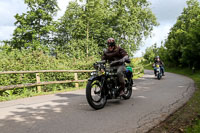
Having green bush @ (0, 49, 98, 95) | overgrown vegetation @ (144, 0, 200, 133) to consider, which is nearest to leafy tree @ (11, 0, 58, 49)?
green bush @ (0, 49, 98, 95)

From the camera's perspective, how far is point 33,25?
2852 cm

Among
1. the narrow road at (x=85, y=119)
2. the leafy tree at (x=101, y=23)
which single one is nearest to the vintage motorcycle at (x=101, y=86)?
the narrow road at (x=85, y=119)

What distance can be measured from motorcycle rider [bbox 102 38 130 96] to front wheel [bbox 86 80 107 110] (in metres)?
0.77

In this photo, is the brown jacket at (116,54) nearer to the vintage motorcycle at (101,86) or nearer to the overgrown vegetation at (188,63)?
the vintage motorcycle at (101,86)

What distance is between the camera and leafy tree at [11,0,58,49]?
89.8 ft

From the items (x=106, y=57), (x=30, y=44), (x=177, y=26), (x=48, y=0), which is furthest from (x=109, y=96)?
(x=177, y=26)

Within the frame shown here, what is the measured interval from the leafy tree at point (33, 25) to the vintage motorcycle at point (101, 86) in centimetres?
2374

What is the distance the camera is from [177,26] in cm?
4303

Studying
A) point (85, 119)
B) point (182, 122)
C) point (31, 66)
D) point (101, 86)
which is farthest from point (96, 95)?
point (31, 66)

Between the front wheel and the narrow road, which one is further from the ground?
the front wheel

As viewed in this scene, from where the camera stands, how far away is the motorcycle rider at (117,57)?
5.50m

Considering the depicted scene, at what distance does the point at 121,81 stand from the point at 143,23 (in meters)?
32.3

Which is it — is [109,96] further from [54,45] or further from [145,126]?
[54,45]

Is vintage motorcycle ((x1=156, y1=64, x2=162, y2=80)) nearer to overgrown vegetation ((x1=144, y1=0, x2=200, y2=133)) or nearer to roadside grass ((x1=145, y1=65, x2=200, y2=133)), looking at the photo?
overgrown vegetation ((x1=144, y1=0, x2=200, y2=133))
